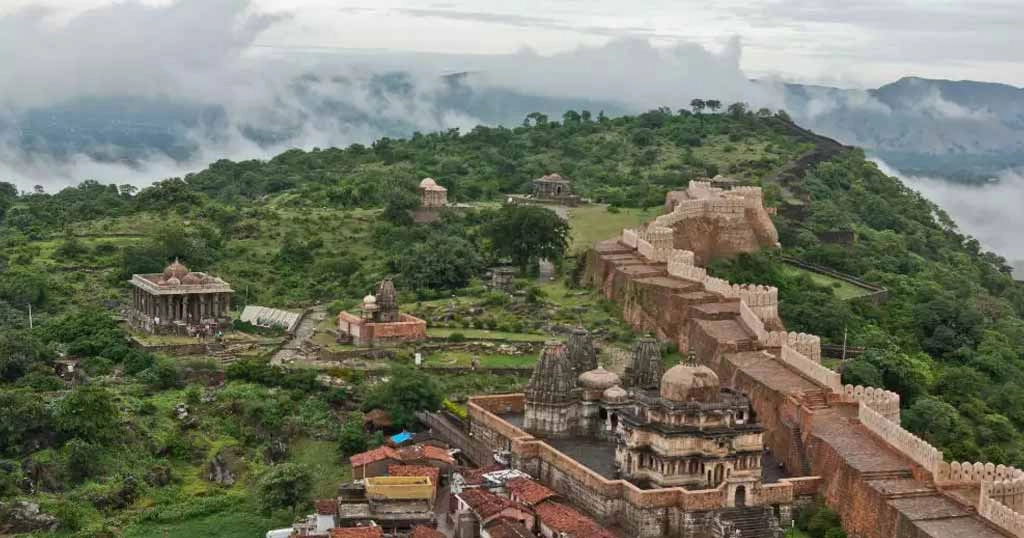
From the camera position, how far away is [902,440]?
30.8 meters

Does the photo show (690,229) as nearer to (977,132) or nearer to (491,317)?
(491,317)

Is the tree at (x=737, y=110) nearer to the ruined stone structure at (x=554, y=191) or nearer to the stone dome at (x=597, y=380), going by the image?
the ruined stone structure at (x=554, y=191)

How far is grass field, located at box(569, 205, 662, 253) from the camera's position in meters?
57.3

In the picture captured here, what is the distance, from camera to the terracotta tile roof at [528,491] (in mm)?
30828

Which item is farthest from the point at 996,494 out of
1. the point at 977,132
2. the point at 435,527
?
the point at 977,132

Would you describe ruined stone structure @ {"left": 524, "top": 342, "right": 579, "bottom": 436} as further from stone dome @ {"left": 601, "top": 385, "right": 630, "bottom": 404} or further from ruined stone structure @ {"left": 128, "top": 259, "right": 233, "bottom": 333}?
ruined stone structure @ {"left": 128, "top": 259, "right": 233, "bottom": 333}

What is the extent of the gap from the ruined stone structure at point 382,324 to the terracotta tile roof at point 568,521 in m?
13.5

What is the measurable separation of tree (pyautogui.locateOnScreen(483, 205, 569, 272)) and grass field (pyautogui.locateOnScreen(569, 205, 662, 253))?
1.64 metres

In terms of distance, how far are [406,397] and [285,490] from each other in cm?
540

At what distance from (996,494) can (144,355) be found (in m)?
23.2

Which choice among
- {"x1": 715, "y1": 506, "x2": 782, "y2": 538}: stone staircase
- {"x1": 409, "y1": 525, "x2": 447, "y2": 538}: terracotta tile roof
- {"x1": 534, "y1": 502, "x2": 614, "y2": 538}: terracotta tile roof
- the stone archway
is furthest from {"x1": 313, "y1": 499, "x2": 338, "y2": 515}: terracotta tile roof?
the stone archway

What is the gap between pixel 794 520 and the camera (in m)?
31.1

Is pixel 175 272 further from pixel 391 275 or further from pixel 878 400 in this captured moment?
pixel 878 400

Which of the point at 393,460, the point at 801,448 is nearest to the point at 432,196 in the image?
the point at 393,460
